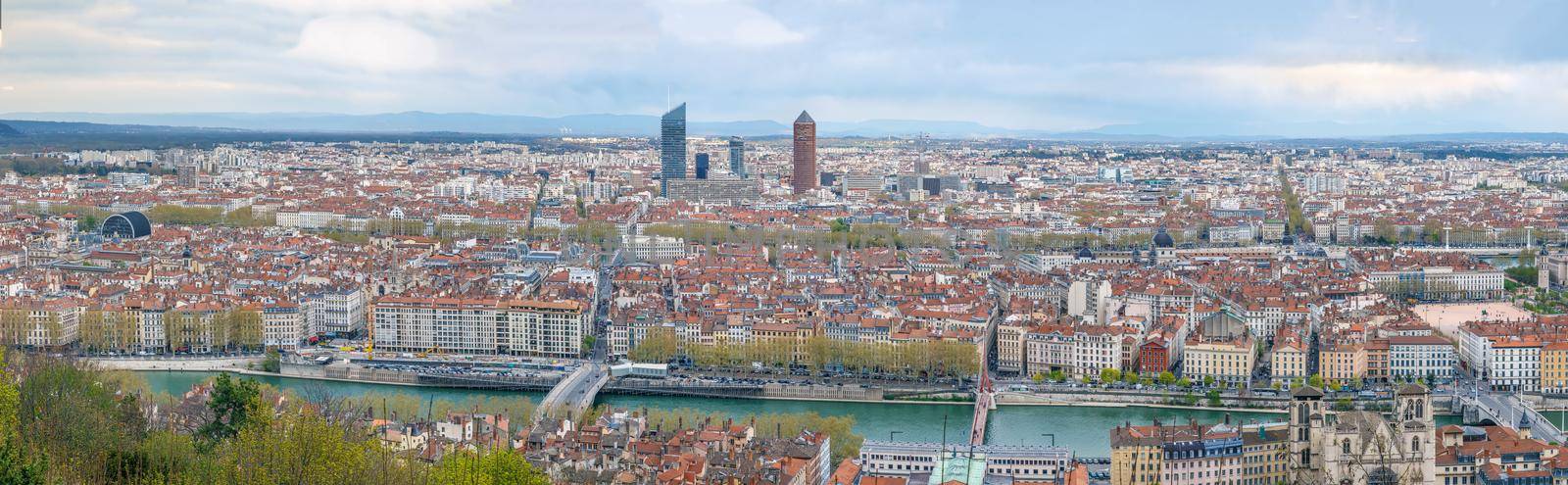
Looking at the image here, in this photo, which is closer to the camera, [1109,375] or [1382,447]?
[1382,447]

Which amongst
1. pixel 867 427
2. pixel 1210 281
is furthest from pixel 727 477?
pixel 1210 281

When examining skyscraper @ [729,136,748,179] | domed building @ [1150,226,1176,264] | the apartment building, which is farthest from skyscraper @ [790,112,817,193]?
the apartment building

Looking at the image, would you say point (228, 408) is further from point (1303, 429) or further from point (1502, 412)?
point (1502, 412)

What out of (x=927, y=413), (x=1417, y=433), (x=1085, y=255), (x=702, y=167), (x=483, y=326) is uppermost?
(x=702, y=167)

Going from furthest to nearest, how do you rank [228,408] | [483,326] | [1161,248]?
[1161,248], [483,326], [228,408]

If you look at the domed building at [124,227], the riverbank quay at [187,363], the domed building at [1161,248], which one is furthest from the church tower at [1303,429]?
the domed building at [124,227]

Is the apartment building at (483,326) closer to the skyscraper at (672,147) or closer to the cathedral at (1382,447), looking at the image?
the cathedral at (1382,447)

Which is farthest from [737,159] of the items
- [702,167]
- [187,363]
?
[187,363]
